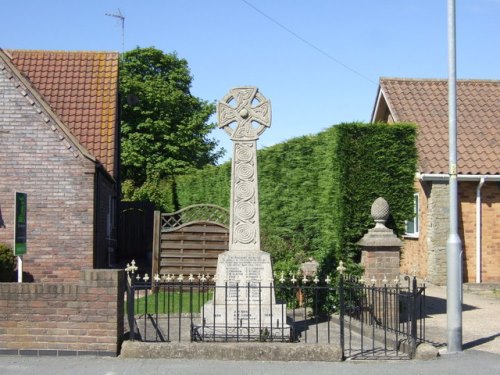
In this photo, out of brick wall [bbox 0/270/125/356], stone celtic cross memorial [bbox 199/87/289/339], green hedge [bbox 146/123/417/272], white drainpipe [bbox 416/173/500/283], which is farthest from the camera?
white drainpipe [bbox 416/173/500/283]

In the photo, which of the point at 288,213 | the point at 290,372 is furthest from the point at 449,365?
the point at 288,213

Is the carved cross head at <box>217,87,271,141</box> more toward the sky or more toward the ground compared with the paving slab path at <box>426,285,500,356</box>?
more toward the sky

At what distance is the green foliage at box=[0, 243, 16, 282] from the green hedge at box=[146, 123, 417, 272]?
18.6 feet

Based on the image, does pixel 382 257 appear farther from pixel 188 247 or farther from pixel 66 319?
pixel 188 247

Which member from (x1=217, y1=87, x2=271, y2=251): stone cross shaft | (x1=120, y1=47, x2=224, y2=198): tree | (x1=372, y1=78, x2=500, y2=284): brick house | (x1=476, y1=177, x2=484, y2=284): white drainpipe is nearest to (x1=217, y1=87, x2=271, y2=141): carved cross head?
(x1=217, y1=87, x2=271, y2=251): stone cross shaft

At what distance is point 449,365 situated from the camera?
9.20m

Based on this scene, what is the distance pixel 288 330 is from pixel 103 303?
9.63 ft

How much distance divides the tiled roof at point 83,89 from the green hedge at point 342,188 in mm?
5780

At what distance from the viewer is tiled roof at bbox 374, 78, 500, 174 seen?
20359 millimetres

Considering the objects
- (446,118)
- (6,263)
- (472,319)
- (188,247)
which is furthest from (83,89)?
(472,319)

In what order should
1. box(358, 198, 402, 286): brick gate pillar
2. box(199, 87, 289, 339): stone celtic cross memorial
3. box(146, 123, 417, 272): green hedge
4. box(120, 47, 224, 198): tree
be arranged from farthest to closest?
1. box(120, 47, 224, 198): tree
2. box(146, 123, 417, 272): green hedge
3. box(358, 198, 402, 286): brick gate pillar
4. box(199, 87, 289, 339): stone celtic cross memorial

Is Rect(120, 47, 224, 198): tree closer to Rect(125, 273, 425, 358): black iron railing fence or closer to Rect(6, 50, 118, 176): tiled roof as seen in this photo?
Rect(6, 50, 118, 176): tiled roof

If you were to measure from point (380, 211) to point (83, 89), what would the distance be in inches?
444

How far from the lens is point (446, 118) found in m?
22.3
